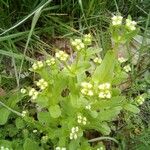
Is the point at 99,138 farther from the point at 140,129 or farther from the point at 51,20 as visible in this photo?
the point at 51,20

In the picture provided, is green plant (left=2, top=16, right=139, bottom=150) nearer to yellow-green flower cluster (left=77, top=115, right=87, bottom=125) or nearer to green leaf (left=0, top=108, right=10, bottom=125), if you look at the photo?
yellow-green flower cluster (left=77, top=115, right=87, bottom=125)

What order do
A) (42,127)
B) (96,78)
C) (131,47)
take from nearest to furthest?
(96,78) < (42,127) < (131,47)

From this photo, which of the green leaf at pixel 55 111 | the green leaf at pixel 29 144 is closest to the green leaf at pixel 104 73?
the green leaf at pixel 55 111

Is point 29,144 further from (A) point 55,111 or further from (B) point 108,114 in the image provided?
(B) point 108,114

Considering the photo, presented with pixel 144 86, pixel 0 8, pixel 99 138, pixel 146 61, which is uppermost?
pixel 0 8

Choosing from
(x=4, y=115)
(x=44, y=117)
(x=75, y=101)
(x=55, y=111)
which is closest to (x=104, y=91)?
(x=75, y=101)

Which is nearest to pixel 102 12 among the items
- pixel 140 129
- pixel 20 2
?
pixel 20 2

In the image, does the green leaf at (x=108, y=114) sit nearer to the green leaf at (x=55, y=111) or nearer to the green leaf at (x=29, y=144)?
the green leaf at (x=55, y=111)

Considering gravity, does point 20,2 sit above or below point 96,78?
above

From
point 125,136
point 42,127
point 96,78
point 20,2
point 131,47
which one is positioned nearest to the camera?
point 96,78

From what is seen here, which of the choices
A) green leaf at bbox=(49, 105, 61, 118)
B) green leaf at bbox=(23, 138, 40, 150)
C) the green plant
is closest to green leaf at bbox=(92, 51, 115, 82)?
the green plant

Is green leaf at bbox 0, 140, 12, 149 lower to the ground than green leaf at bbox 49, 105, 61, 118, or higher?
lower
